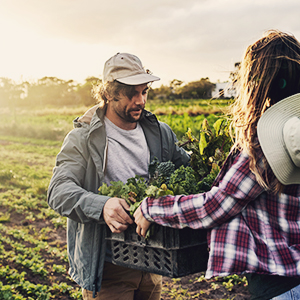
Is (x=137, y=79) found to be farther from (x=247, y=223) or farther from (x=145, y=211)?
(x=247, y=223)

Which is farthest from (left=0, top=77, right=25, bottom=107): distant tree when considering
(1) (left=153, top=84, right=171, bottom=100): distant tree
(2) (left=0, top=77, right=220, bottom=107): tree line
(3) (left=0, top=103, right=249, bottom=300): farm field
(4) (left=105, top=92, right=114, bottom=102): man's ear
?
(4) (left=105, top=92, right=114, bottom=102): man's ear

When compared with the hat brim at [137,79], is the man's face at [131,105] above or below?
below

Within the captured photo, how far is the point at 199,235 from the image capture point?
59.2 inches

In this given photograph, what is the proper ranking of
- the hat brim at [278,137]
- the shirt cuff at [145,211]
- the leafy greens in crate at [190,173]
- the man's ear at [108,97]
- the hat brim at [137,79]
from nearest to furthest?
1. the hat brim at [278,137]
2. the shirt cuff at [145,211]
3. the leafy greens in crate at [190,173]
4. the hat brim at [137,79]
5. the man's ear at [108,97]

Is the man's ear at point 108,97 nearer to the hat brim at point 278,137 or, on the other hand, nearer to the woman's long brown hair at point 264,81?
Answer: the woman's long brown hair at point 264,81

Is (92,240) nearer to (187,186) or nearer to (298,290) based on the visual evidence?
(187,186)

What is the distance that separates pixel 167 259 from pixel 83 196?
1.74ft

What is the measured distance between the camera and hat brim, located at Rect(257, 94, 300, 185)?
1178 millimetres

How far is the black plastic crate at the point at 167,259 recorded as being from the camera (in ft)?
4.75

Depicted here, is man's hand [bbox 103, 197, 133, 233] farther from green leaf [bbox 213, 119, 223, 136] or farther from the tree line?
the tree line

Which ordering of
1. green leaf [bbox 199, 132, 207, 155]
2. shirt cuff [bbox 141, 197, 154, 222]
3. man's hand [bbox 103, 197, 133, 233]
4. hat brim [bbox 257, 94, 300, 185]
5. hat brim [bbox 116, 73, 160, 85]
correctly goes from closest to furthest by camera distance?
hat brim [bbox 257, 94, 300, 185], shirt cuff [bbox 141, 197, 154, 222], man's hand [bbox 103, 197, 133, 233], green leaf [bbox 199, 132, 207, 155], hat brim [bbox 116, 73, 160, 85]

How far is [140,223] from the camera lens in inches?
56.9

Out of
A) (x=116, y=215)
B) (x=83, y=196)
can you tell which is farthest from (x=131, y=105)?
(x=116, y=215)

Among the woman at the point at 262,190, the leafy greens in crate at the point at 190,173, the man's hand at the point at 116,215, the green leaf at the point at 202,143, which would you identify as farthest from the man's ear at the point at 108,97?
the woman at the point at 262,190
